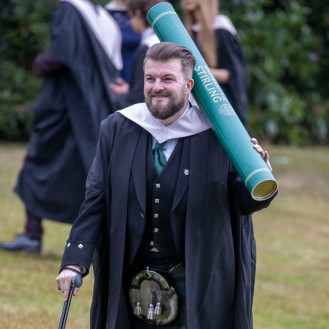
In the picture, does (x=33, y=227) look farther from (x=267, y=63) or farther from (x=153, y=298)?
(x=267, y=63)

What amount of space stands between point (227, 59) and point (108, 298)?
148 inches

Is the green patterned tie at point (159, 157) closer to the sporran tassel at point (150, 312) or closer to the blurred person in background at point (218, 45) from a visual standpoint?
the sporran tassel at point (150, 312)

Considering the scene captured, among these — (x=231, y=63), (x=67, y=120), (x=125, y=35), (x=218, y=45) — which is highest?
(x=125, y=35)

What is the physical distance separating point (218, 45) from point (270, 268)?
6.68ft

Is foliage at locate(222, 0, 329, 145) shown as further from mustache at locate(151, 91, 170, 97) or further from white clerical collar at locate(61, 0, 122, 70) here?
mustache at locate(151, 91, 170, 97)

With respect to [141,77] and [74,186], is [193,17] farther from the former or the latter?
[74,186]

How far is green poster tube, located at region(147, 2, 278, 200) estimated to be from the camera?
170 inches

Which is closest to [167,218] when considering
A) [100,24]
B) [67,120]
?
[100,24]

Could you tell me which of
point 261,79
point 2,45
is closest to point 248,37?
point 261,79

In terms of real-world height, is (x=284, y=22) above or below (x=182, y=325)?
above

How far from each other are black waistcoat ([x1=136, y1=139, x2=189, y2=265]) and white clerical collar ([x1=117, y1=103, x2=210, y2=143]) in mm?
55

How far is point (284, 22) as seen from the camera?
17625 millimetres

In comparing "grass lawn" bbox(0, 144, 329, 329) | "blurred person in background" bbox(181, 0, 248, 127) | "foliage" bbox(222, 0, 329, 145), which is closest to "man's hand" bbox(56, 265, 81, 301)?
"grass lawn" bbox(0, 144, 329, 329)

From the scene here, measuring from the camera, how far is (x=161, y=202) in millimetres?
4594
